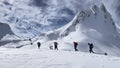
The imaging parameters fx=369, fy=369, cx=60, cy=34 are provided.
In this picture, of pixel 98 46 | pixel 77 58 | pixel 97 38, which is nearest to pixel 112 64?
pixel 77 58

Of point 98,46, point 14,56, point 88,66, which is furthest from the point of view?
point 98,46

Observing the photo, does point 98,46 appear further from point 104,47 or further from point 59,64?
point 59,64

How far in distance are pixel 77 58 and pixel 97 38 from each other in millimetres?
153134

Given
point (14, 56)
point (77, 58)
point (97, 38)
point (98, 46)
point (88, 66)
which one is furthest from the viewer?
point (97, 38)

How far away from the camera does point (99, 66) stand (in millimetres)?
35719

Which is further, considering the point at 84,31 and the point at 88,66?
the point at 84,31

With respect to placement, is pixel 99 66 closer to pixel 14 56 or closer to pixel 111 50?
pixel 14 56

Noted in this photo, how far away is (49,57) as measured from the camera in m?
40.6

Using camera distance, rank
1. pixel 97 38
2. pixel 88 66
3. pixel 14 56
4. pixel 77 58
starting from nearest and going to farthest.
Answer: pixel 88 66, pixel 77 58, pixel 14 56, pixel 97 38

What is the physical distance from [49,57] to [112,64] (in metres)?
7.60

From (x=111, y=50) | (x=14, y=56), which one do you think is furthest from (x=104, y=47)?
(x=14, y=56)

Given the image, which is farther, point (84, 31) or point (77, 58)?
point (84, 31)

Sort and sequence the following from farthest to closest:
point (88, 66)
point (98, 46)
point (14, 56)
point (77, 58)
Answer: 1. point (98, 46)
2. point (14, 56)
3. point (77, 58)
4. point (88, 66)

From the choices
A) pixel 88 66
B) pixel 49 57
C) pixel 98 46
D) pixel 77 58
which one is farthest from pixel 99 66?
pixel 98 46
